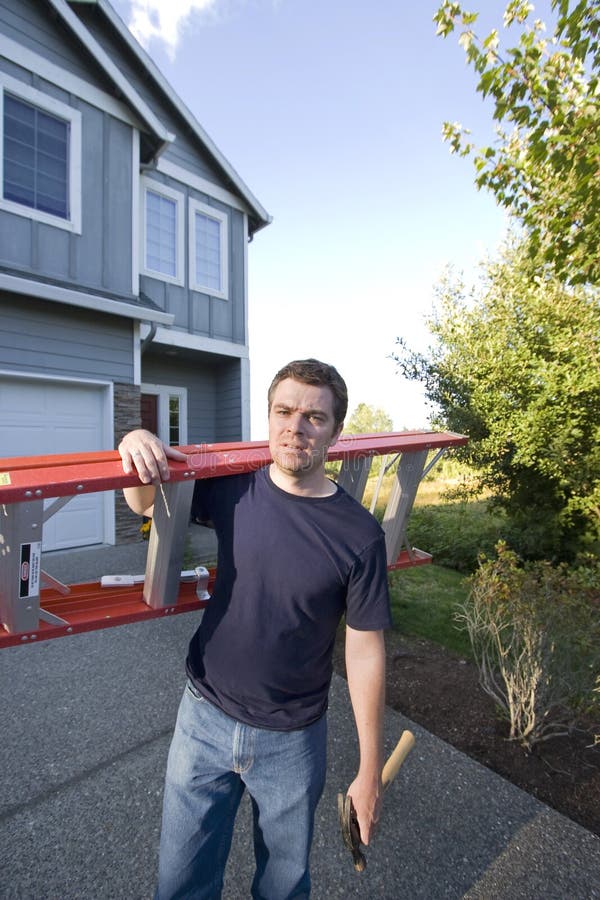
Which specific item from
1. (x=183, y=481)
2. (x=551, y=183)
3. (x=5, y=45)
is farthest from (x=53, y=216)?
(x=183, y=481)

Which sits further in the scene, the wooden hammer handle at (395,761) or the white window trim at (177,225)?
the white window trim at (177,225)

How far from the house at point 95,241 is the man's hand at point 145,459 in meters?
5.85

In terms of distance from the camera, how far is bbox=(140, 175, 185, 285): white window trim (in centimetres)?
848

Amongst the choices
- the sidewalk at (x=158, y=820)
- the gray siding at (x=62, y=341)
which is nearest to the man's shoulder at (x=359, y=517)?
the sidewalk at (x=158, y=820)

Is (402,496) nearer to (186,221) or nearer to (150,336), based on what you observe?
(150,336)

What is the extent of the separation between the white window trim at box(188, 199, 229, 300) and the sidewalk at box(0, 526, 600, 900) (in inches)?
294

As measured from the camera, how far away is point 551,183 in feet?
14.0

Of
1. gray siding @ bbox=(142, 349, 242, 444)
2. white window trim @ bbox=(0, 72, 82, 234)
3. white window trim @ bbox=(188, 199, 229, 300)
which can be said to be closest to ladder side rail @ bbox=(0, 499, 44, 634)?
white window trim @ bbox=(0, 72, 82, 234)

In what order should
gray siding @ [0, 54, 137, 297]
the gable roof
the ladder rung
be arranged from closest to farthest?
the ladder rung → gray siding @ [0, 54, 137, 297] → the gable roof

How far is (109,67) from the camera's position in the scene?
7.24 metres

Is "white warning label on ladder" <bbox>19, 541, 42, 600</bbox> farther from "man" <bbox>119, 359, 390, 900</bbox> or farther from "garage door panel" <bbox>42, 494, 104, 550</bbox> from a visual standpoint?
"garage door panel" <bbox>42, 494, 104, 550</bbox>

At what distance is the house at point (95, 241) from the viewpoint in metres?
6.69

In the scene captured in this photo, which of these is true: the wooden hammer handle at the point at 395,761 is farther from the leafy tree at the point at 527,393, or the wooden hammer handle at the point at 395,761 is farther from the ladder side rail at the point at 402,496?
the leafy tree at the point at 527,393

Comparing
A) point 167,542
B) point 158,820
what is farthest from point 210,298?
point 158,820
